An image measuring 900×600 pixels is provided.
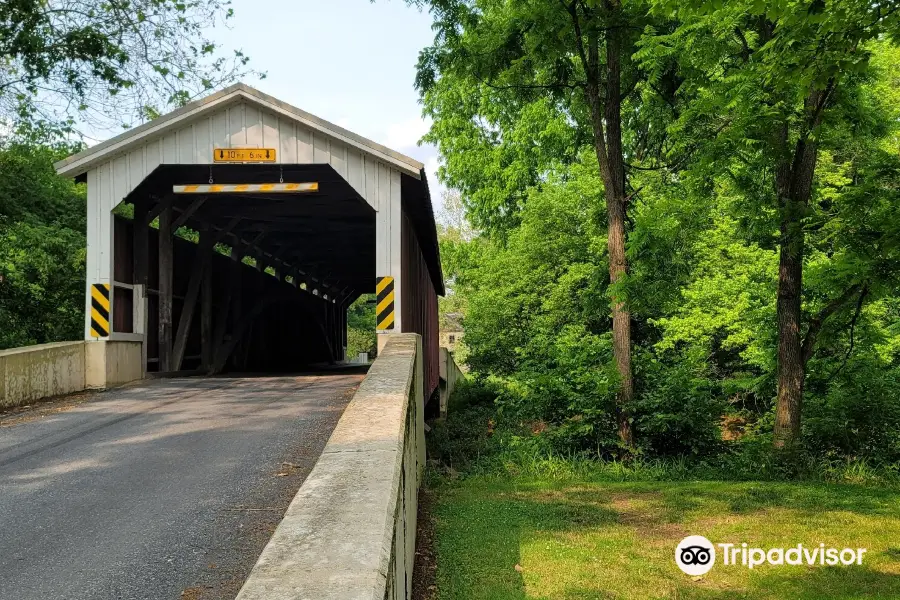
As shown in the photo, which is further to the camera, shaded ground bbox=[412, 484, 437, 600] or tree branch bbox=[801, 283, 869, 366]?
tree branch bbox=[801, 283, 869, 366]

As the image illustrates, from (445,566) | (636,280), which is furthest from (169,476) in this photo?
(636,280)

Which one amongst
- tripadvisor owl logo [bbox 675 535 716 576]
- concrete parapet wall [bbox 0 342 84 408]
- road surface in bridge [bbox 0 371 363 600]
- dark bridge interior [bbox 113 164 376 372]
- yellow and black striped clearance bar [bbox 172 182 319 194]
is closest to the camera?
road surface in bridge [bbox 0 371 363 600]

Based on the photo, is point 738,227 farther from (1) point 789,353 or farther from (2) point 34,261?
(2) point 34,261

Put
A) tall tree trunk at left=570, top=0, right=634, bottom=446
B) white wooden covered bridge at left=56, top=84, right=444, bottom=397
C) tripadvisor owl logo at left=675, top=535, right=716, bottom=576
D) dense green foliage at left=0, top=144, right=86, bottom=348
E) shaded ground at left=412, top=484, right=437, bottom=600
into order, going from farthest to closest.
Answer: dense green foliage at left=0, top=144, right=86, bottom=348 → tall tree trunk at left=570, top=0, right=634, bottom=446 → white wooden covered bridge at left=56, top=84, right=444, bottom=397 → tripadvisor owl logo at left=675, top=535, right=716, bottom=576 → shaded ground at left=412, top=484, right=437, bottom=600

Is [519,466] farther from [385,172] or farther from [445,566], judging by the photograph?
[445,566]

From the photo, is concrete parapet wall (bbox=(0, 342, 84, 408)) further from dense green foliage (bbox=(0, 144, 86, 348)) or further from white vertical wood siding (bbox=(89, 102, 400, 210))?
dense green foliage (bbox=(0, 144, 86, 348))

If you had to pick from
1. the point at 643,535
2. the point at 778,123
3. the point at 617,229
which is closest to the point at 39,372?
the point at 643,535

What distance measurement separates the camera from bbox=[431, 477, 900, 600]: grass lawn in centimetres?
495

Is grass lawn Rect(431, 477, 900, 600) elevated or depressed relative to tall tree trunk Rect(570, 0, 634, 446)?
depressed

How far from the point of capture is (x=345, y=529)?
A: 2.65 m

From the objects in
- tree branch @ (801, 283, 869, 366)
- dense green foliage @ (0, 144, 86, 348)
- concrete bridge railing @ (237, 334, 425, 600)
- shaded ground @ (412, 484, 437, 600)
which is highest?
dense green foliage @ (0, 144, 86, 348)

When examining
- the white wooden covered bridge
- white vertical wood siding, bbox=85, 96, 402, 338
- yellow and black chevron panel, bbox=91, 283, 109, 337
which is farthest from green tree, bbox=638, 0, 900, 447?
yellow and black chevron panel, bbox=91, 283, 109, 337

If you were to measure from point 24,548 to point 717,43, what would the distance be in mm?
8563
